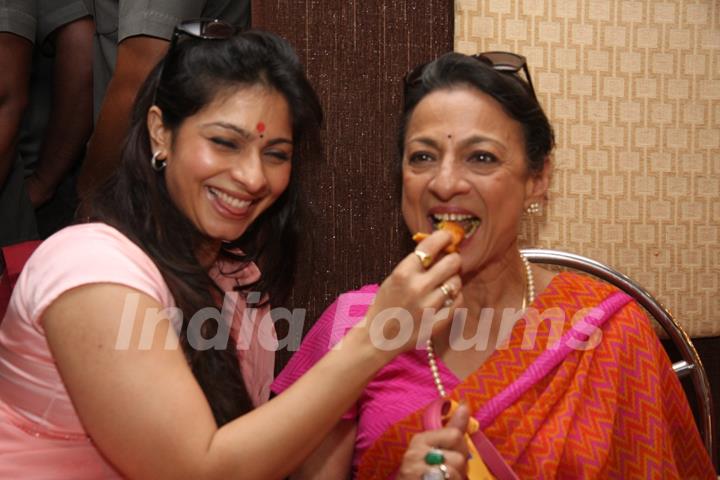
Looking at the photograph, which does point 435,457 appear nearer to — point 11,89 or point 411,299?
point 411,299

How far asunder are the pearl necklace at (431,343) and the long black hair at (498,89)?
0.21 metres

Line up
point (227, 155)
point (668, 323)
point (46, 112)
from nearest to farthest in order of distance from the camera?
point (227, 155), point (668, 323), point (46, 112)

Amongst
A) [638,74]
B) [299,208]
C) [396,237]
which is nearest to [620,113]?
[638,74]

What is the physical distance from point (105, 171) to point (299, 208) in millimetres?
426

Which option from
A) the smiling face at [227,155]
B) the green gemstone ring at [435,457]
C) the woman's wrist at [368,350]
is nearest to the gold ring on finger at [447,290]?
the woman's wrist at [368,350]

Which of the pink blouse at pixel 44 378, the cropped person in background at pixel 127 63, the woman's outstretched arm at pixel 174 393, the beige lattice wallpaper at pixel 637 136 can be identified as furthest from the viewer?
the beige lattice wallpaper at pixel 637 136

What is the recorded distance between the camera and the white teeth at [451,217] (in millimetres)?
1461

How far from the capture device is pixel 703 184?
202 centimetres

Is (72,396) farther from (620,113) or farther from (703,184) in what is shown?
(703,184)

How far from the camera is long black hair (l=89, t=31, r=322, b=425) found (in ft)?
4.60

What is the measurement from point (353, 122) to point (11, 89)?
2.44 feet

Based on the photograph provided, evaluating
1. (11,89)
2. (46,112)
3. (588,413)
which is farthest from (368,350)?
(46,112)

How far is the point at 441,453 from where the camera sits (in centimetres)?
119

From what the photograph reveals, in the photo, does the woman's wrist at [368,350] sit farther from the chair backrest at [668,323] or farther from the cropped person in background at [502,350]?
the chair backrest at [668,323]
